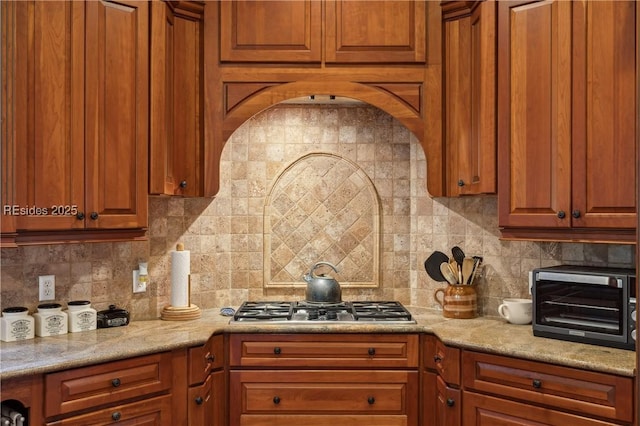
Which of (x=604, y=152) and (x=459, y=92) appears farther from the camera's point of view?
(x=459, y=92)

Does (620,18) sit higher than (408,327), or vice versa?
(620,18)

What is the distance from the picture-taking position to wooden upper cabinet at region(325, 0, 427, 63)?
3215 mm

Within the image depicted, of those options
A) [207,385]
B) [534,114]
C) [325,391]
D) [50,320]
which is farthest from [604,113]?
[50,320]

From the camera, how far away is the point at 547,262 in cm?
310

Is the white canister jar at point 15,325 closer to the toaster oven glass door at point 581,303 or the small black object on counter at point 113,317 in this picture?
the small black object on counter at point 113,317

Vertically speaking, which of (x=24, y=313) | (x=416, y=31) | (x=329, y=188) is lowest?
(x=24, y=313)

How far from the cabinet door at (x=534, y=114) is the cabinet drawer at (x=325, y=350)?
0.77 m

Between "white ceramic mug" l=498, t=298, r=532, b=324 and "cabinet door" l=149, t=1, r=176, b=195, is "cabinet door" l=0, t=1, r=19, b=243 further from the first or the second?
"white ceramic mug" l=498, t=298, r=532, b=324

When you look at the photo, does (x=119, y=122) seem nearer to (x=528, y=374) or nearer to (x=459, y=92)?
(x=459, y=92)

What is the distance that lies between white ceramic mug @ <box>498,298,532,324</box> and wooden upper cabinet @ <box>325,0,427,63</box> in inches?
51.4

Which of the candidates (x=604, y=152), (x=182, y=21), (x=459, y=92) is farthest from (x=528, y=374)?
(x=182, y=21)

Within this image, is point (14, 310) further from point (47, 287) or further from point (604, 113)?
point (604, 113)

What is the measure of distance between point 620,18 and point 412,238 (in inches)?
62.3

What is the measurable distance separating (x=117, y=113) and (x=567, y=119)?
1911 millimetres
